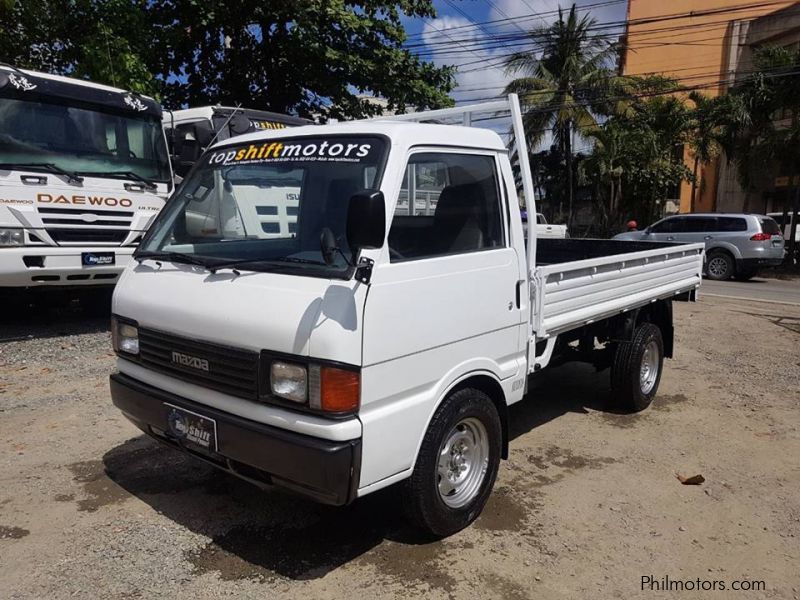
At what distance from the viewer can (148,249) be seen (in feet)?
12.1

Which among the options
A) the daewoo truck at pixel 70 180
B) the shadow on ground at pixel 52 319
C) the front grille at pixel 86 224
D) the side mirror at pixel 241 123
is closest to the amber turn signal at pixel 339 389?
the daewoo truck at pixel 70 180

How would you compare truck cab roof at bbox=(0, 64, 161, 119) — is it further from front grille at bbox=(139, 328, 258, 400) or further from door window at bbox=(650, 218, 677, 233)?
door window at bbox=(650, 218, 677, 233)

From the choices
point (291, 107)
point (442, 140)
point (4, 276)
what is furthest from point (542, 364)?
point (291, 107)

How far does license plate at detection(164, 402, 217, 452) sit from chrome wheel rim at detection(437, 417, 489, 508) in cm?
115

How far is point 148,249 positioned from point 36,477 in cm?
170

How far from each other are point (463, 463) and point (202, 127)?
6.56 m

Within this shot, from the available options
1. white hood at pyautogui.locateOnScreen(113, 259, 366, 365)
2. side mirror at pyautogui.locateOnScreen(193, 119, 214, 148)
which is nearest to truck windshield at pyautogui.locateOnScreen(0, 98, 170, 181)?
side mirror at pyautogui.locateOnScreen(193, 119, 214, 148)

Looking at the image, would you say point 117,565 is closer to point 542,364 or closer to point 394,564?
point 394,564

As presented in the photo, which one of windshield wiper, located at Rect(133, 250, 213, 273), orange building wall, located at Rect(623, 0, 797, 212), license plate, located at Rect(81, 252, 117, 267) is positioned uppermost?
orange building wall, located at Rect(623, 0, 797, 212)

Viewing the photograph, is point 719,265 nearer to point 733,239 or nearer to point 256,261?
point 733,239

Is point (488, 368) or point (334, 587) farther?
point (488, 368)

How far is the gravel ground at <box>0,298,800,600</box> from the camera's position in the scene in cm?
302

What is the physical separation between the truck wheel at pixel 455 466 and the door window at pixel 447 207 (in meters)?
0.80

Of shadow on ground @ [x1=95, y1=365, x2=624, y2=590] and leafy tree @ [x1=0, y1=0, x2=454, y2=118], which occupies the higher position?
leafy tree @ [x1=0, y1=0, x2=454, y2=118]
